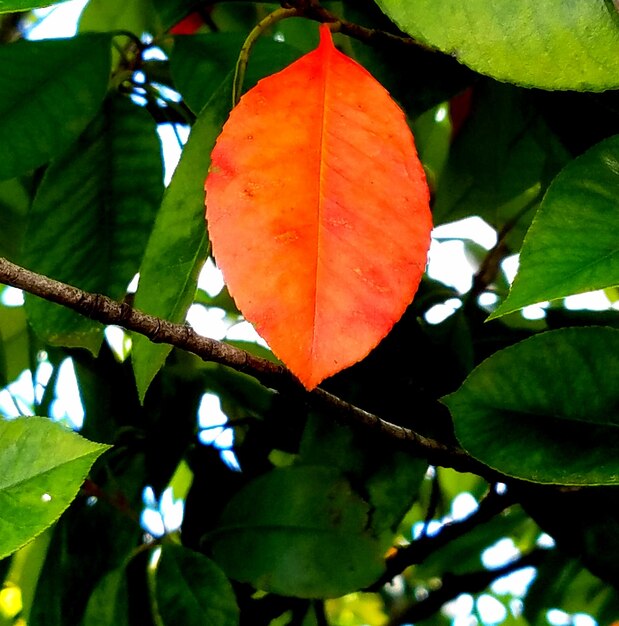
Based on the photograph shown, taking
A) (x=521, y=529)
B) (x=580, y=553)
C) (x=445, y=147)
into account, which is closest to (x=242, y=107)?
(x=580, y=553)

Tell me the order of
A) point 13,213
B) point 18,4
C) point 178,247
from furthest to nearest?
point 13,213, point 178,247, point 18,4

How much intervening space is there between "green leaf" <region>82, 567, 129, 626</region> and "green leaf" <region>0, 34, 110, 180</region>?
0.26 meters

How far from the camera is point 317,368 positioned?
303 mm

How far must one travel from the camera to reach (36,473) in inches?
13.3

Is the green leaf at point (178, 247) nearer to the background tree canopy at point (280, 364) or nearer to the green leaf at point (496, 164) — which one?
the background tree canopy at point (280, 364)

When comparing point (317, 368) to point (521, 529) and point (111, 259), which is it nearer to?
point (111, 259)

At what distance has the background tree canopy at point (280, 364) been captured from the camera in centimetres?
34

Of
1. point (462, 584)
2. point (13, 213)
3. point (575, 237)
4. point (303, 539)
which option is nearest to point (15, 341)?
point (13, 213)

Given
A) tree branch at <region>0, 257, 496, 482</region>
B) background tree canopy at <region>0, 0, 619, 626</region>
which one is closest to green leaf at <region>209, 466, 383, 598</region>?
background tree canopy at <region>0, 0, 619, 626</region>

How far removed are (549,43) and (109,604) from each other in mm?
414

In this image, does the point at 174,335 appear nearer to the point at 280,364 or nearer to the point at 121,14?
the point at 280,364

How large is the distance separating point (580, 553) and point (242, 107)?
0.36 meters

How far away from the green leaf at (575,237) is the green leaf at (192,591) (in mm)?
292

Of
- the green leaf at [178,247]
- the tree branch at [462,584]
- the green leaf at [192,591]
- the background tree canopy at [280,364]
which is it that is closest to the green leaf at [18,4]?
the background tree canopy at [280,364]
